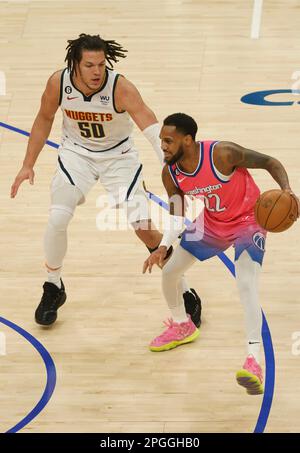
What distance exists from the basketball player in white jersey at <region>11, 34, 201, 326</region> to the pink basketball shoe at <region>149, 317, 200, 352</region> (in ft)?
0.65

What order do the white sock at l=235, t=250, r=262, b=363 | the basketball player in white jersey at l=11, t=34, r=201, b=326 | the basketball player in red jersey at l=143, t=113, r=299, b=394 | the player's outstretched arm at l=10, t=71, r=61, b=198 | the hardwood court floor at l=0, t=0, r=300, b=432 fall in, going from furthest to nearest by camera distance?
1. the player's outstretched arm at l=10, t=71, r=61, b=198
2. the basketball player in white jersey at l=11, t=34, r=201, b=326
3. the hardwood court floor at l=0, t=0, r=300, b=432
4. the white sock at l=235, t=250, r=262, b=363
5. the basketball player in red jersey at l=143, t=113, r=299, b=394

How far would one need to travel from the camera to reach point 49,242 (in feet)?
26.0

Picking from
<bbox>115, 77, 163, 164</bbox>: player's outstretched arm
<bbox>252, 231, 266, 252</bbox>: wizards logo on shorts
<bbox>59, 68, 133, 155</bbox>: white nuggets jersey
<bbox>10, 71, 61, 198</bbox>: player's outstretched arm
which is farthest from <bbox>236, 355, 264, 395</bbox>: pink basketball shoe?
<bbox>10, 71, 61, 198</bbox>: player's outstretched arm

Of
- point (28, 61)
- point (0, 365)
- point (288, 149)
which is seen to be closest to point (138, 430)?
point (0, 365)

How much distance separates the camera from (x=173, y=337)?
311 inches

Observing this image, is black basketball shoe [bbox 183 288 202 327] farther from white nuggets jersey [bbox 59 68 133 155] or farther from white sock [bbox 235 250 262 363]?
white nuggets jersey [bbox 59 68 133 155]

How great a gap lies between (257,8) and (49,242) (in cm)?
582

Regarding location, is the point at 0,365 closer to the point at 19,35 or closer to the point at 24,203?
the point at 24,203

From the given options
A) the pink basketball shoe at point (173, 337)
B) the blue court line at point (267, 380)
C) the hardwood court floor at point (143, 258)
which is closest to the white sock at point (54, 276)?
the hardwood court floor at point (143, 258)

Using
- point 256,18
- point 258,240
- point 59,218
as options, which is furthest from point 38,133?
point 256,18

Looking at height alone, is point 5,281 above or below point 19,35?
below

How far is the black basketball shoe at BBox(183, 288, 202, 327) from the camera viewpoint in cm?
816

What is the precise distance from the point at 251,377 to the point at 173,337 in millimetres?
1115

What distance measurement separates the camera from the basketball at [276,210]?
22.5 feet
